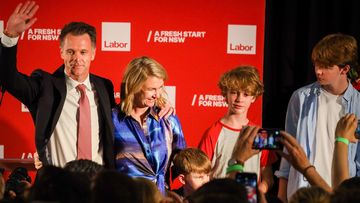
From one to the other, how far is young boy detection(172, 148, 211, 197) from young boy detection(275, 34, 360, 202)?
71 cm

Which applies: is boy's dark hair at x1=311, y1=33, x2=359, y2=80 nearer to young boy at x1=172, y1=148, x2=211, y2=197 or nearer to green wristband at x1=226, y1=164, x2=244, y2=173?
young boy at x1=172, y1=148, x2=211, y2=197

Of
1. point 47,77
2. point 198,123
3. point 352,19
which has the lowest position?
point 198,123

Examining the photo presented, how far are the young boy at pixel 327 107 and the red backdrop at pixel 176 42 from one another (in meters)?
1.13

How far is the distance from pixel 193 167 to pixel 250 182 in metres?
1.55

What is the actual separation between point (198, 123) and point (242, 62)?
608 mm

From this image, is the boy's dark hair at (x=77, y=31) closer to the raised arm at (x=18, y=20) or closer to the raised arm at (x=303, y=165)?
the raised arm at (x=18, y=20)

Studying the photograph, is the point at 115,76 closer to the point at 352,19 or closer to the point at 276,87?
the point at 276,87

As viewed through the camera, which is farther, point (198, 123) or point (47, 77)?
point (198, 123)

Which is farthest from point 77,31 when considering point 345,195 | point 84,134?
point 345,195

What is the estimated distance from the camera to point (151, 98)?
5246 mm

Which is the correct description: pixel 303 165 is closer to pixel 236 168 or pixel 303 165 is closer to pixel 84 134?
pixel 236 168

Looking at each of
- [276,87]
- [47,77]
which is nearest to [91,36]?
[47,77]

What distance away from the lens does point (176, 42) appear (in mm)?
6762

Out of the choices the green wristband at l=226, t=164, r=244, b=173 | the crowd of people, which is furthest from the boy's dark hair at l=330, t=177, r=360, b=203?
the crowd of people
